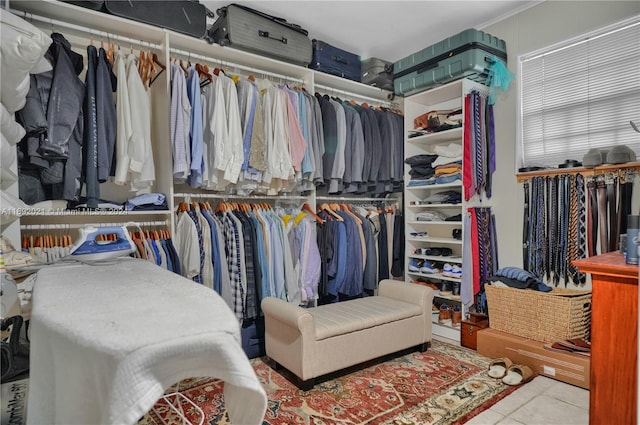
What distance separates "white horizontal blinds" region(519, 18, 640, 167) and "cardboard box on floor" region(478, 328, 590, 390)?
142 cm

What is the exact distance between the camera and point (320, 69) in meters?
3.37

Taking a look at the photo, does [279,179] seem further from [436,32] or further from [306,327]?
[436,32]

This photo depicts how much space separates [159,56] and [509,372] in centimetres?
326

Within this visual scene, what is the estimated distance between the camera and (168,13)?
250cm

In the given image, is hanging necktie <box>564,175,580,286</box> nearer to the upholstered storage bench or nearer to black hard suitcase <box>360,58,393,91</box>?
the upholstered storage bench

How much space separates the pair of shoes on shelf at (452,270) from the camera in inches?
124

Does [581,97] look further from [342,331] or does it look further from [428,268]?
[342,331]

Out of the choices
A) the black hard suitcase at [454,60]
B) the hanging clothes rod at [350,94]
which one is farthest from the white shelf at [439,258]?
the hanging clothes rod at [350,94]

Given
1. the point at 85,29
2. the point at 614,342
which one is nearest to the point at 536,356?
the point at 614,342

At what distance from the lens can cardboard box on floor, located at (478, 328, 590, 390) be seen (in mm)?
2189

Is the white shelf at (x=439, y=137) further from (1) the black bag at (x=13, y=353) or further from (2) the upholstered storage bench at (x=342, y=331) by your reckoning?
(1) the black bag at (x=13, y=353)

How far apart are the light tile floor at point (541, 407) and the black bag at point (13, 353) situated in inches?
78.3

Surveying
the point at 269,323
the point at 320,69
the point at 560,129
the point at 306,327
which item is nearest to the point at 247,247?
the point at 269,323

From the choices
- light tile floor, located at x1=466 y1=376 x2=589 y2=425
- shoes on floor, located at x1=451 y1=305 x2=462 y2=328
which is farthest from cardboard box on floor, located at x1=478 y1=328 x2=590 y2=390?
shoes on floor, located at x1=451 y1=305 x2=462 y2=328
